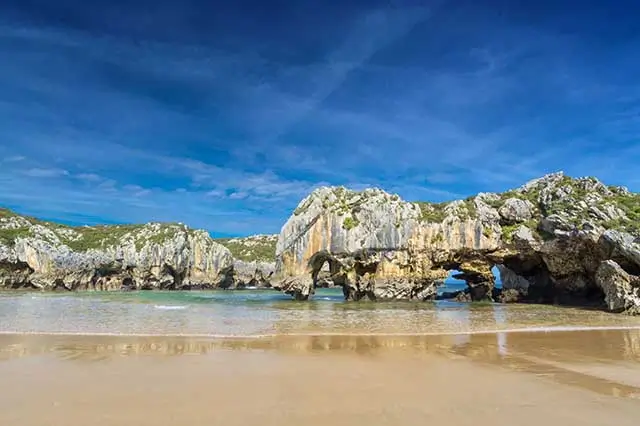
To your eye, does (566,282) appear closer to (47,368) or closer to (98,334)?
(98,334)

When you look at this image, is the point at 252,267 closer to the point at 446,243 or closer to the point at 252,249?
the point at 252,249

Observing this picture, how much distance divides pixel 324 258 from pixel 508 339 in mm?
28696

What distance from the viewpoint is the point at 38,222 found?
83.2 metres

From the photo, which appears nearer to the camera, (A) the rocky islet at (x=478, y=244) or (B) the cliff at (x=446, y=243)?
(A) the rocky islet at (x=478, y=244)

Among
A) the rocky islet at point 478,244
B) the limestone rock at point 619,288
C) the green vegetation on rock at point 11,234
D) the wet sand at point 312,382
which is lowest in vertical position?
the wet sand at point 312,382

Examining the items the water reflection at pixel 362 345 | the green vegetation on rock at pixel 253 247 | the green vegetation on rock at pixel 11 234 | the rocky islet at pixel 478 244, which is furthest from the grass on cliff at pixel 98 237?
the water reflection at pixel 362 345

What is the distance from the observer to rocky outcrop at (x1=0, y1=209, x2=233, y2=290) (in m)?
69.9

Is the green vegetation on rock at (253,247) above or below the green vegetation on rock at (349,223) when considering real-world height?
above

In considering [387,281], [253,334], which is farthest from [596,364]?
[387,281]

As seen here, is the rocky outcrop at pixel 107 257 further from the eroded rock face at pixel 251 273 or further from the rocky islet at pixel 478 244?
the rocky islet at pixel 478 244

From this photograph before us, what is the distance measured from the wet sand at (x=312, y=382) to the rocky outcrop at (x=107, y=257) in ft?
214

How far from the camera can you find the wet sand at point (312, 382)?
6621 millimetres

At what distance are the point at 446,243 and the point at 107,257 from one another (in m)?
59.3

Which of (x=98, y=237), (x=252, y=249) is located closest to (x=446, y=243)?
(x=98, y=237)
